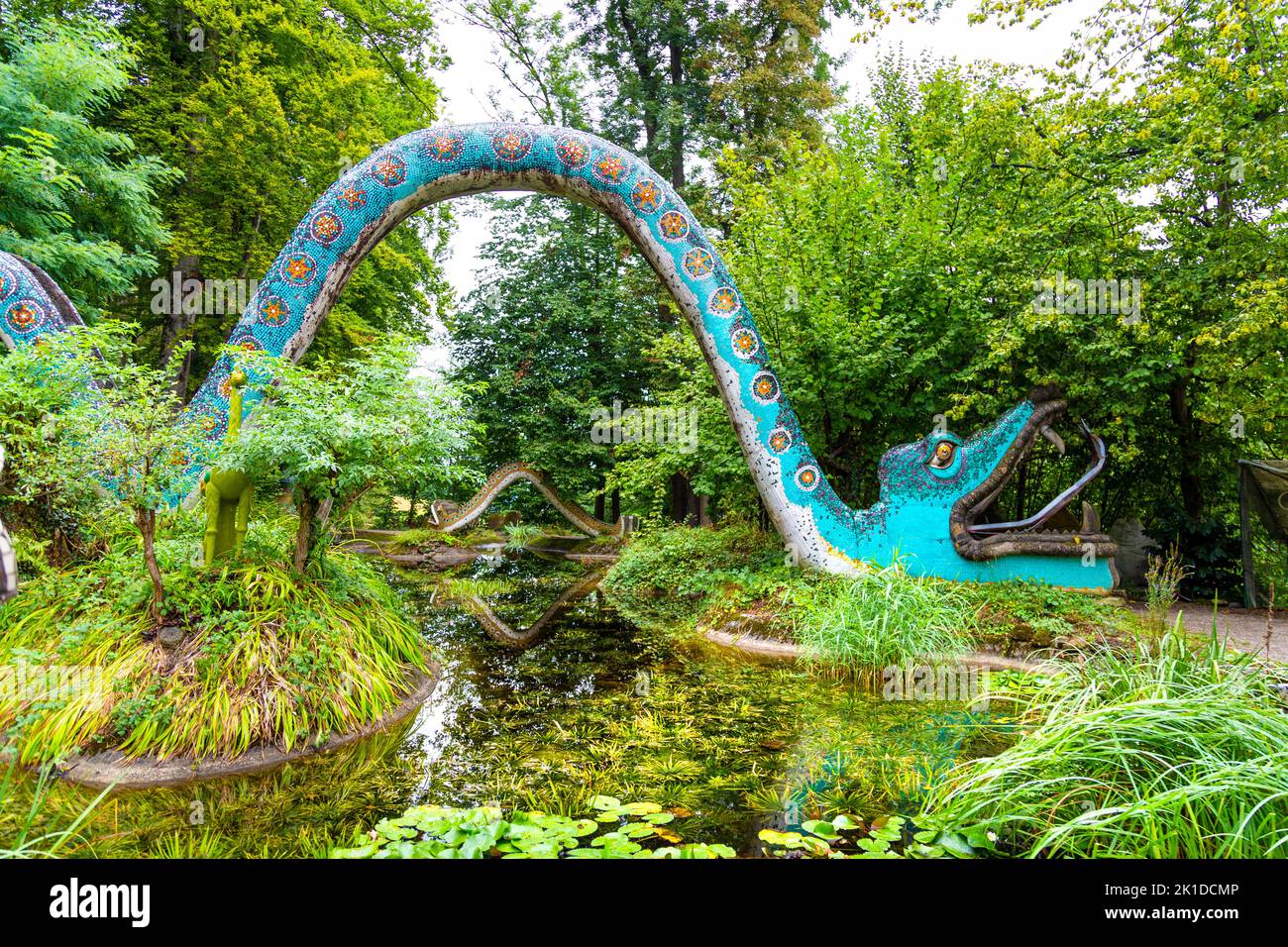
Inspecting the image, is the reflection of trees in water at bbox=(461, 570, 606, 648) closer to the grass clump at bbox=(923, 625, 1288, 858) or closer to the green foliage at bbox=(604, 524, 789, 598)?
the green foliage at bbox=(604, 524, 789, 598)

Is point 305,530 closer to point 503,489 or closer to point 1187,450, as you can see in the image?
point 1187,450

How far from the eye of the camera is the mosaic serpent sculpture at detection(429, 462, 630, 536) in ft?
48.6

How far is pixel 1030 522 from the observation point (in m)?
6.78

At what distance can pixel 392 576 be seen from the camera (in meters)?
11.1

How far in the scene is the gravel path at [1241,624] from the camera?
17.2ft

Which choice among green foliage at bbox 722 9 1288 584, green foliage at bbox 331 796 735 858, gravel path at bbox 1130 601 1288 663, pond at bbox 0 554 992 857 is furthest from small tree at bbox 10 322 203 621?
gravel path at bbox 1130 601 1288 663

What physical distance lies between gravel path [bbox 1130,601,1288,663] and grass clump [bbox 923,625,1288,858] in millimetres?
2760

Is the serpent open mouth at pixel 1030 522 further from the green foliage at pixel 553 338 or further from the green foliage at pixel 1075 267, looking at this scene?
the green foliage at pixel 553 338

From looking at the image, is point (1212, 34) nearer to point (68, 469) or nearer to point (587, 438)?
point (68, 469)

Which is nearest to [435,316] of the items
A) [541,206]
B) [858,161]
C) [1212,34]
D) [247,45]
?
[541,206]

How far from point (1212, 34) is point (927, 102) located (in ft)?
12.8

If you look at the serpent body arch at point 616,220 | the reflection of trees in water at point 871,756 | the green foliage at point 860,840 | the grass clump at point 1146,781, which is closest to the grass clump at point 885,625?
the reflection of trees in water at point 871,756

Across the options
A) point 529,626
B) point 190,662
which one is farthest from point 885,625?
point 190,662

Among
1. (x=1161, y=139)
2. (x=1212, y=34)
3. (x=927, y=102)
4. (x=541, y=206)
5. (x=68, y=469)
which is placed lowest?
(x=68, y=469)
